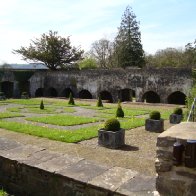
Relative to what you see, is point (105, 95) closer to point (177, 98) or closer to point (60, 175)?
point (177, 98)

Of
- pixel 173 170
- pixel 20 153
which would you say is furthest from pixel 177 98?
pixel 173 170

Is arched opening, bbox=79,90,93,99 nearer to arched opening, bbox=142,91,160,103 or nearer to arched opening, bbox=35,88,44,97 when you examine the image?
arched opening, bbox=35,88,44,97

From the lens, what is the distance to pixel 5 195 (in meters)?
5.06

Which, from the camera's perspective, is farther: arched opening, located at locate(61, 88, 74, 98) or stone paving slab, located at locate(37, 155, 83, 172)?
arched opening, located at locate(61, 88, 74, 98)

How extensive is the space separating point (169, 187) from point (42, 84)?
31.3m

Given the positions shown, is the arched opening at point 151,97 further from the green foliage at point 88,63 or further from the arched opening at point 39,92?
the green foliage at point 88,63

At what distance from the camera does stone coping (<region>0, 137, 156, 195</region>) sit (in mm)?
4016

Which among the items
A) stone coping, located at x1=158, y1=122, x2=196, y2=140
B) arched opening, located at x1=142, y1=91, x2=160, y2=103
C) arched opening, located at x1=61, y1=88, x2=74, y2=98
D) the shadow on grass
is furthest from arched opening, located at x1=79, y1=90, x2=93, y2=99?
stone coping, located at x1=158, y1=122, x2=196, y2=140

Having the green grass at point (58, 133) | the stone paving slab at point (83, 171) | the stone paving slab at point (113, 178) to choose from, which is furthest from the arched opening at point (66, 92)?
the stone paving slab at point (113, 178)

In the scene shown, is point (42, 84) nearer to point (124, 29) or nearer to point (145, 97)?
point (145, 97)

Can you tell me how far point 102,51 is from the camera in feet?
174

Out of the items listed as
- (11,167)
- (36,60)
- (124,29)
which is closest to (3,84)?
(36,60)

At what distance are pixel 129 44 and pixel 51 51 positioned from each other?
10.9 meters

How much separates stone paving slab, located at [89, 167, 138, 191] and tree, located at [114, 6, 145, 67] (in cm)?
3627
